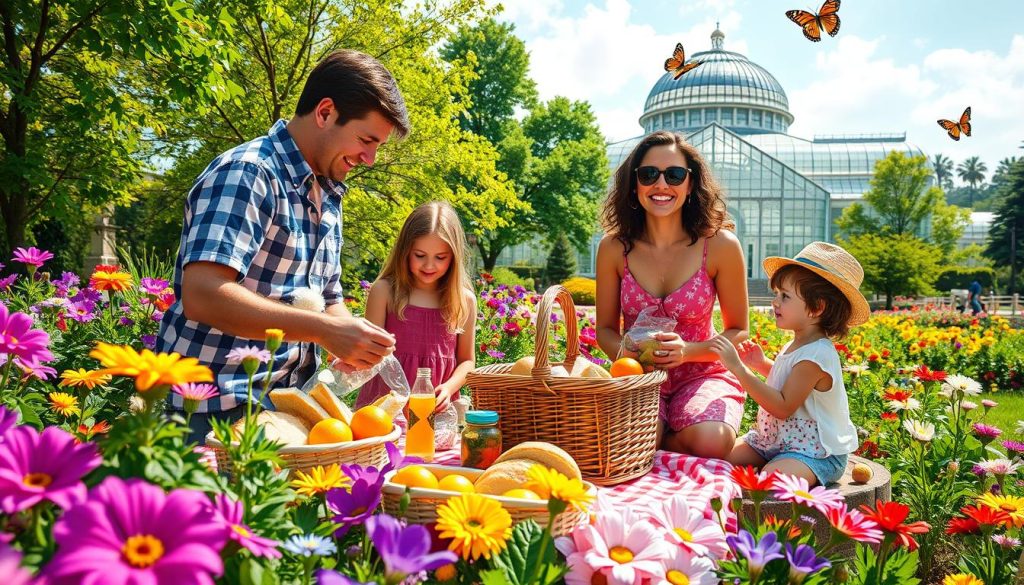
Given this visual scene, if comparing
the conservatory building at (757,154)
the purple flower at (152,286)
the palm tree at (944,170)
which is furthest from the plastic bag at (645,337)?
the palm tree at (944,170)

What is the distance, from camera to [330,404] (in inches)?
59.6

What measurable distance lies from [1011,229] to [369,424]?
135 ft

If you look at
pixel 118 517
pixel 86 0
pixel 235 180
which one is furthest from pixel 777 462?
pixel 86 0

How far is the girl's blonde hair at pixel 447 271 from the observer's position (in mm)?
2963

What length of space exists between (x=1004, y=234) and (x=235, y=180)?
137 feet

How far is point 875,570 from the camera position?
1.15 metres

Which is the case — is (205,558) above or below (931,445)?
above

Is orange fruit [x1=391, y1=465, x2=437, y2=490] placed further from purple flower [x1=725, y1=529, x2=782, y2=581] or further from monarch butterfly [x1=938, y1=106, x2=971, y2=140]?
monarch butterfly [x1=938, y1=106, x2=971, y2=140]

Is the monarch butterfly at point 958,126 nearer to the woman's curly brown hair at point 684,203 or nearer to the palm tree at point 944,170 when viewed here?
the woman's curly brown hair at point 684,203

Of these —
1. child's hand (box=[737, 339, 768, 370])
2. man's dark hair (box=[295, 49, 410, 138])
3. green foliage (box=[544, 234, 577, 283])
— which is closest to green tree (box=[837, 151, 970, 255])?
green foliage (box=[544, 234, 577, 283])

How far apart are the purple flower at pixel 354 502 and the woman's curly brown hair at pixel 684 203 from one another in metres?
2.04

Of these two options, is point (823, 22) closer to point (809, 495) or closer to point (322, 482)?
point (809, 495)

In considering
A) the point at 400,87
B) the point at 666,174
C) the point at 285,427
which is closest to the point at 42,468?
the point at 285,427

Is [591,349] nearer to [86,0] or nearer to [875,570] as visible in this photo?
[875,570]
